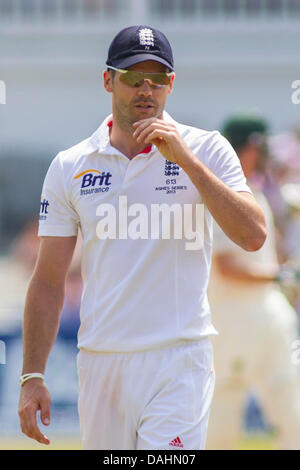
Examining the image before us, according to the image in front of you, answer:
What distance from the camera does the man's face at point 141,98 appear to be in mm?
3305

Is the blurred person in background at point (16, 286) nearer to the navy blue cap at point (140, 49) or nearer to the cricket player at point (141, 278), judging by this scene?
the cricket player at point (141, 278)

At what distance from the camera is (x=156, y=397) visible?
10.6 ft

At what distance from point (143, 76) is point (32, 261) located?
540 cm

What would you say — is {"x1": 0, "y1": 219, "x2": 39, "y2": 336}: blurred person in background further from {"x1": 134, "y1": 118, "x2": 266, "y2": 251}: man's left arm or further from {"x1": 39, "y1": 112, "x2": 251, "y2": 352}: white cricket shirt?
{"x1": 134, "y1": 118, "x2": 266, "y2": 251}: man's left arm

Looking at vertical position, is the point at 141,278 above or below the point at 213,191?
below

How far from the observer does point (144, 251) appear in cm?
328

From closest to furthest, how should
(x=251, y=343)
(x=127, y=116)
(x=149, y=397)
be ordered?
1. (x=149, y=397)
2. (x=127, y=116)
3. (x=251, y=343)

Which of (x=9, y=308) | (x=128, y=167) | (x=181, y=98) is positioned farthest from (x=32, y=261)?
(x=181, y=98)

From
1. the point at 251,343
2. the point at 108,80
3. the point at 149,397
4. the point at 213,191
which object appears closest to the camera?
the point at 213,191

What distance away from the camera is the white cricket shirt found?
327 centimetres

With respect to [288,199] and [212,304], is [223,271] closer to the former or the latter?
[212,304]

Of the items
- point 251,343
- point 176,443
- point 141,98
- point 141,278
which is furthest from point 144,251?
point 251,343

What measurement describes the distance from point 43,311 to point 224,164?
32.7 inches

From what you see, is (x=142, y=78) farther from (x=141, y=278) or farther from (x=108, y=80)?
(x=141, y=278)
